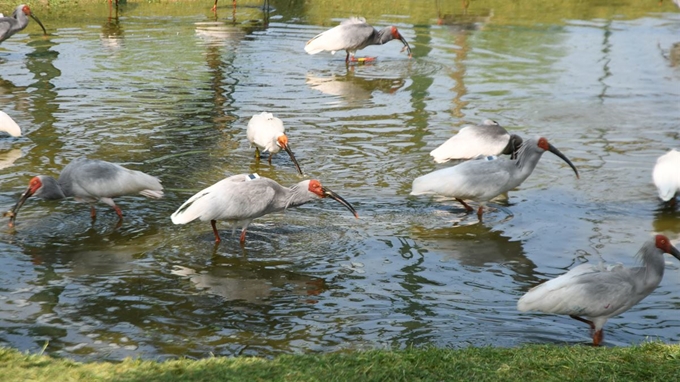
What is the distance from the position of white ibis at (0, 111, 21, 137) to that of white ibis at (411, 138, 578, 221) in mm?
5109

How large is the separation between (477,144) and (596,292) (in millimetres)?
3932

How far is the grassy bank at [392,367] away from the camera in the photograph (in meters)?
5.14

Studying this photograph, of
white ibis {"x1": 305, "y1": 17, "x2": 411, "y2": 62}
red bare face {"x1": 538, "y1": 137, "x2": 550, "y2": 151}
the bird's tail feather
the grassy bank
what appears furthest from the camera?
white ibis {"x1": 305, "y1": 17, "x2": 411, "y2": 62}

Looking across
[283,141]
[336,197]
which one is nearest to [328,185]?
[283,141]

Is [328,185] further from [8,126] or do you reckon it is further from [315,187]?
[8,126]

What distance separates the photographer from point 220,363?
539 cm

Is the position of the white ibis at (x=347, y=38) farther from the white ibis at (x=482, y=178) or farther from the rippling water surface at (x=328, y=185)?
the white ibis at (x=482, y=178)

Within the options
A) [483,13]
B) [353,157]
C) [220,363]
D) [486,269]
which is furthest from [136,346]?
[483,13]

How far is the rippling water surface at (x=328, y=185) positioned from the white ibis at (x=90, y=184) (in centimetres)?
26

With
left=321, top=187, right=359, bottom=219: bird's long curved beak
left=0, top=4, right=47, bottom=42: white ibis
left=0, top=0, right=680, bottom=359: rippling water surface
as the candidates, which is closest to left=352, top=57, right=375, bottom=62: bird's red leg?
left=0, top=0, right=680, bottom=359: rippling water surface

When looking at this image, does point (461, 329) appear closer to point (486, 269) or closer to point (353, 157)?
point (486, 269)

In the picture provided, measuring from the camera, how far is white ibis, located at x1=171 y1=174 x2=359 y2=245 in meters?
7.95

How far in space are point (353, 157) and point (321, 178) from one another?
2.87 feet

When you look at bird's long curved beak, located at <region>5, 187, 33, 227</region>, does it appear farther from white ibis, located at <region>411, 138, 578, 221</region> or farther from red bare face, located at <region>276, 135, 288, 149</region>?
white ibis, located at <region>411, 138, 578, 221</region>
